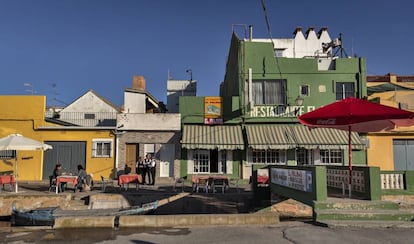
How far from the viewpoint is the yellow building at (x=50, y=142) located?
21594 millimetres

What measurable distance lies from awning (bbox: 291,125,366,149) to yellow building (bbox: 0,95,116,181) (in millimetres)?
11271

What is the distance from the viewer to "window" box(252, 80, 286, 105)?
21969mm

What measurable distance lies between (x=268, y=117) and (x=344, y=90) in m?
5.18

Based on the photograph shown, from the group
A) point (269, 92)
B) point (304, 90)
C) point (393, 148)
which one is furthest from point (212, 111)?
point (393, 148)

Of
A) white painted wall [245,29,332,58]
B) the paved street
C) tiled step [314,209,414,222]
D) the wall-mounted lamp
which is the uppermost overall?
white painted wall [245,29,332,58]

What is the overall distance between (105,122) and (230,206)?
19294 millimetres

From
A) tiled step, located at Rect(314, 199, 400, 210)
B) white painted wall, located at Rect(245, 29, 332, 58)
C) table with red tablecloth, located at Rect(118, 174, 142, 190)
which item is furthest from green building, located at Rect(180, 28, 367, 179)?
white painted wall, located at Rect(245, 29, 332, 58)

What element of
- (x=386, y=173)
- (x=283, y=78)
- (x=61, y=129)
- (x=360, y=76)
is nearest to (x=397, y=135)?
(x=360, y=76)

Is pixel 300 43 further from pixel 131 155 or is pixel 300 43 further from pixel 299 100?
pixel 131 155

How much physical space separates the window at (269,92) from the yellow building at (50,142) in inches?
363

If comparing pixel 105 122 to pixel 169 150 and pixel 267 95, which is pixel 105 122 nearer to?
pixel 169 150

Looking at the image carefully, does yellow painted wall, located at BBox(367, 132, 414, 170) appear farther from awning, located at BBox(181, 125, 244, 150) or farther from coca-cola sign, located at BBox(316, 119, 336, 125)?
coca-cola sign, located at BBox(316, 119, 336, 125)

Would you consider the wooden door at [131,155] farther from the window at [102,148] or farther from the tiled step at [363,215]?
the tiled step at [363,215]

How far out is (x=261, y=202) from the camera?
46.2ft
